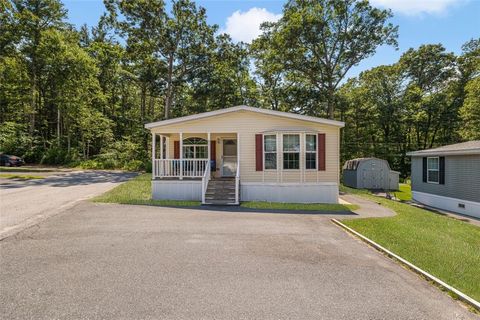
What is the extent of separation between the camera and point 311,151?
484 inches

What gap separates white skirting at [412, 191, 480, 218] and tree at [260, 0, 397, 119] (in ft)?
32.5

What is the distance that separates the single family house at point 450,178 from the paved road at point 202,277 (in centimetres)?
859

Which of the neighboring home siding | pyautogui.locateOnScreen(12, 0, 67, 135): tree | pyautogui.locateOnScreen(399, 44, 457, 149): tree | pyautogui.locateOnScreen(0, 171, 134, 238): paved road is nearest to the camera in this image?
pyautogui.locateOnScreen(0, 171, 134, 238): paved road

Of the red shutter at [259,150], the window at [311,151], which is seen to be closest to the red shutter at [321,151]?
the window at [311,151]

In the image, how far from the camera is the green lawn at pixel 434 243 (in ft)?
15.2

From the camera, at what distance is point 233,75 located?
29.9 metres

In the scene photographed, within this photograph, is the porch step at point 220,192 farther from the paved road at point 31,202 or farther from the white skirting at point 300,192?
the paved road at point 31,202

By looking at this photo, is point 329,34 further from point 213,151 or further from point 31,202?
point 31,202

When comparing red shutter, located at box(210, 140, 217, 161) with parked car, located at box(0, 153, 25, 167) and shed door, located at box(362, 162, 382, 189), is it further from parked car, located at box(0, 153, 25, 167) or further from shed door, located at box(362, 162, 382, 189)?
parked car, located at box(0, 153, 25, 167)

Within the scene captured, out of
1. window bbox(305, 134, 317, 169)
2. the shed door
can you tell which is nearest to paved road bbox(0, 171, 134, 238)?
window bbox(305, 134, 317, 169)

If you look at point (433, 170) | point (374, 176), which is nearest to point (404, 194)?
point (374, 176)

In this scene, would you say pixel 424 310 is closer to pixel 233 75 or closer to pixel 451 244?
pixel 451 244

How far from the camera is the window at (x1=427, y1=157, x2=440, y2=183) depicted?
1410 cm

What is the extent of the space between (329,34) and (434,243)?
19.6m
